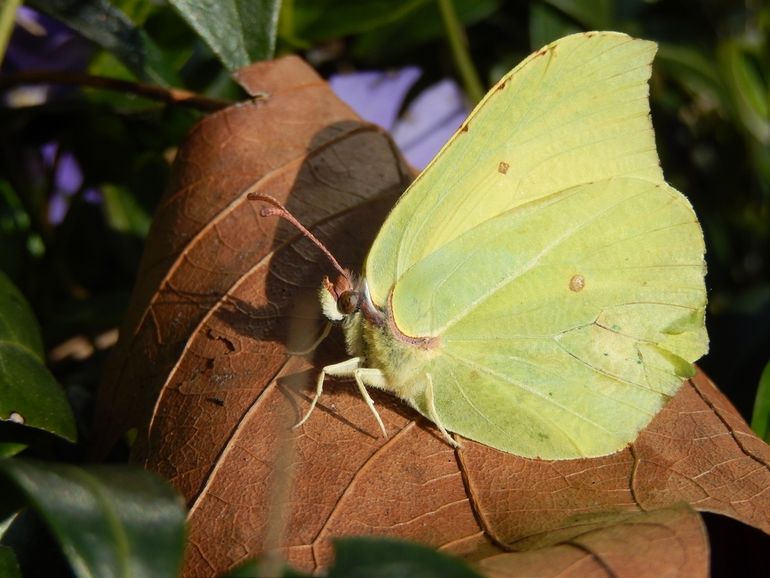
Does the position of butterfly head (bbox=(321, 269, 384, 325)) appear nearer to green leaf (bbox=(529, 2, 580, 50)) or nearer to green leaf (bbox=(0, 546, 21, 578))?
green leaf (bbox=(0, 546, 21, 578))

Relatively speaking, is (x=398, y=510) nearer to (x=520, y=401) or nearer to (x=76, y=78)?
(x=520, y=401)

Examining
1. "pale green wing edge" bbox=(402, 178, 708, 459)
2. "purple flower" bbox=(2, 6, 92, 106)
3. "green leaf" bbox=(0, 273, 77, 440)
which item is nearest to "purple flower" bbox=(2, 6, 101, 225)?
"purple flower" bbox=(2, 6, 92, 106)

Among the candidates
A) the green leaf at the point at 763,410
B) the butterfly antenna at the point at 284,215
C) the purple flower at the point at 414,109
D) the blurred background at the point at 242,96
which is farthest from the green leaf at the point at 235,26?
the green leaf at the point at 763,410

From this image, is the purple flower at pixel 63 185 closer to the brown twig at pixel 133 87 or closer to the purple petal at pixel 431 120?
the brown twig at pixel 133 87

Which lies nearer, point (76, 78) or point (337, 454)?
point (337, 454)

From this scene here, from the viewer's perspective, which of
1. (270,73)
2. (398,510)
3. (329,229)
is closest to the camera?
(398,510)

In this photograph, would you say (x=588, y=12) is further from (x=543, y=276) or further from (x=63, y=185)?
(x=63, y=185)

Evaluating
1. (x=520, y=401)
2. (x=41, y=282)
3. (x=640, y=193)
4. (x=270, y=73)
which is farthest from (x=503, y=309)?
(x=41, y=282)
